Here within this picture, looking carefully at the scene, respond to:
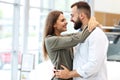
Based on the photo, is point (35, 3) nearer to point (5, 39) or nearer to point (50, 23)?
point (5, 39)

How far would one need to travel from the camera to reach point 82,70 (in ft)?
6.85

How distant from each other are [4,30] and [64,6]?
2.31m

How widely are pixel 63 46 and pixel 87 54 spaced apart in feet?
0.74

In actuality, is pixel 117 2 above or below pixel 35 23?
above

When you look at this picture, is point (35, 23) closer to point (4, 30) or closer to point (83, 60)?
point (4, 30)

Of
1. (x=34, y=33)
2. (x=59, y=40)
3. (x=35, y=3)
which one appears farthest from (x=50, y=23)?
(x=34, y=33)

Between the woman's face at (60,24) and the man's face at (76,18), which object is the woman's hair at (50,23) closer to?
the woman's face at (60,24)

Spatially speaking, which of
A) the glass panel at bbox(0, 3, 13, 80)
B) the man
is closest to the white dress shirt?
the man

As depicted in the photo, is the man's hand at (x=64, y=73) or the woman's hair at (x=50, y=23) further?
the woman's hair at (x=50, y=23)

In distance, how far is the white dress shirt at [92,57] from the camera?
2.05m

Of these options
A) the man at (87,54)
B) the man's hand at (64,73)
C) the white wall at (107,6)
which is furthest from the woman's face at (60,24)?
the white wall at (107,6)

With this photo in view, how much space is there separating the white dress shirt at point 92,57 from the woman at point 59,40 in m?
0.08

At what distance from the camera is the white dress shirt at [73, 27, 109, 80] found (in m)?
2.05

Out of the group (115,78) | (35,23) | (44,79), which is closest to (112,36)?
(115,78)
